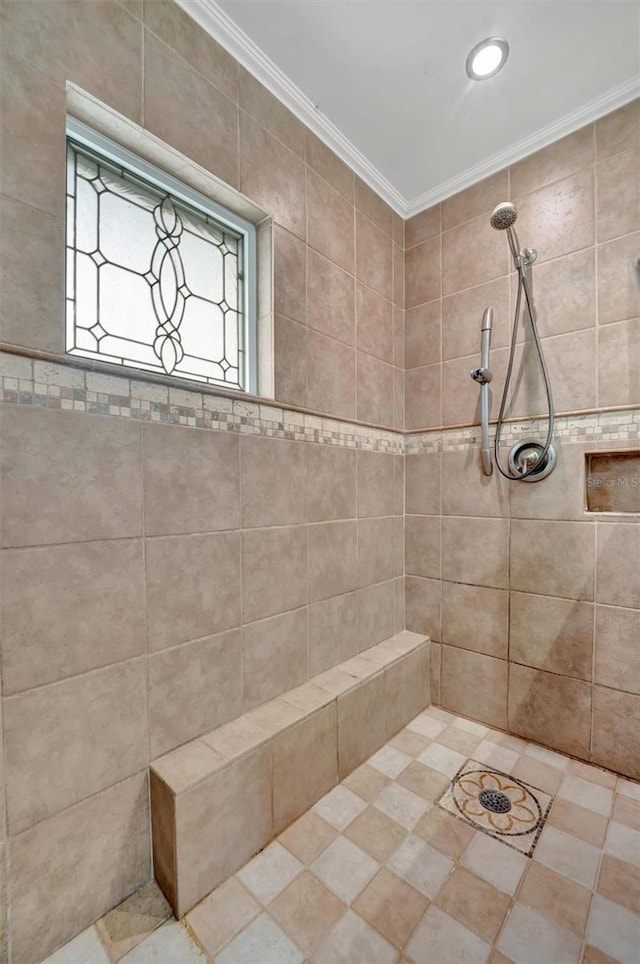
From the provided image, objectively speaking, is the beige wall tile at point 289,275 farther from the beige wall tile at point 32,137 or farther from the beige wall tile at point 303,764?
the beige wall tile at point 303,764

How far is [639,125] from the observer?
1406 mm

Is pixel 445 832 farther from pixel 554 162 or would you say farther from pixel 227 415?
pixel 554 162

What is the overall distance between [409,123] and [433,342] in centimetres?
84

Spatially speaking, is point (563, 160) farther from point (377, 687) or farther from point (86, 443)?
point (377, 687)

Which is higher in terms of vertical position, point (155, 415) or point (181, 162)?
point (181, 162)

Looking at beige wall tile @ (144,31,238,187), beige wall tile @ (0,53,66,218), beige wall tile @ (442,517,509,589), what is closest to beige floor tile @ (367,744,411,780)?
beige wall tile @ (442,517,509,589)

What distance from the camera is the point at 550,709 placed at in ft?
5.16

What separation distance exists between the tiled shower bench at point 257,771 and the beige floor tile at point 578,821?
591mm

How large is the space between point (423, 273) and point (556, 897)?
2279mm

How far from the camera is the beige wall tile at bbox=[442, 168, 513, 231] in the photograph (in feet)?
5.63

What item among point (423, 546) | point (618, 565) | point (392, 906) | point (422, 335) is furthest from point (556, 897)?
point (422, 335)

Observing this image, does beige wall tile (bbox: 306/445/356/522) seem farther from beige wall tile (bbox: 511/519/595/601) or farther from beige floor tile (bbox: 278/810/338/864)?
beige floor tile (bbox: 278/810/338/864)

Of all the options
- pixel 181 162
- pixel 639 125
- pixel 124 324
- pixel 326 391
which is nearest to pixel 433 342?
pixel 326 391

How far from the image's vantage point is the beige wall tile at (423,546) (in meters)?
1.90
